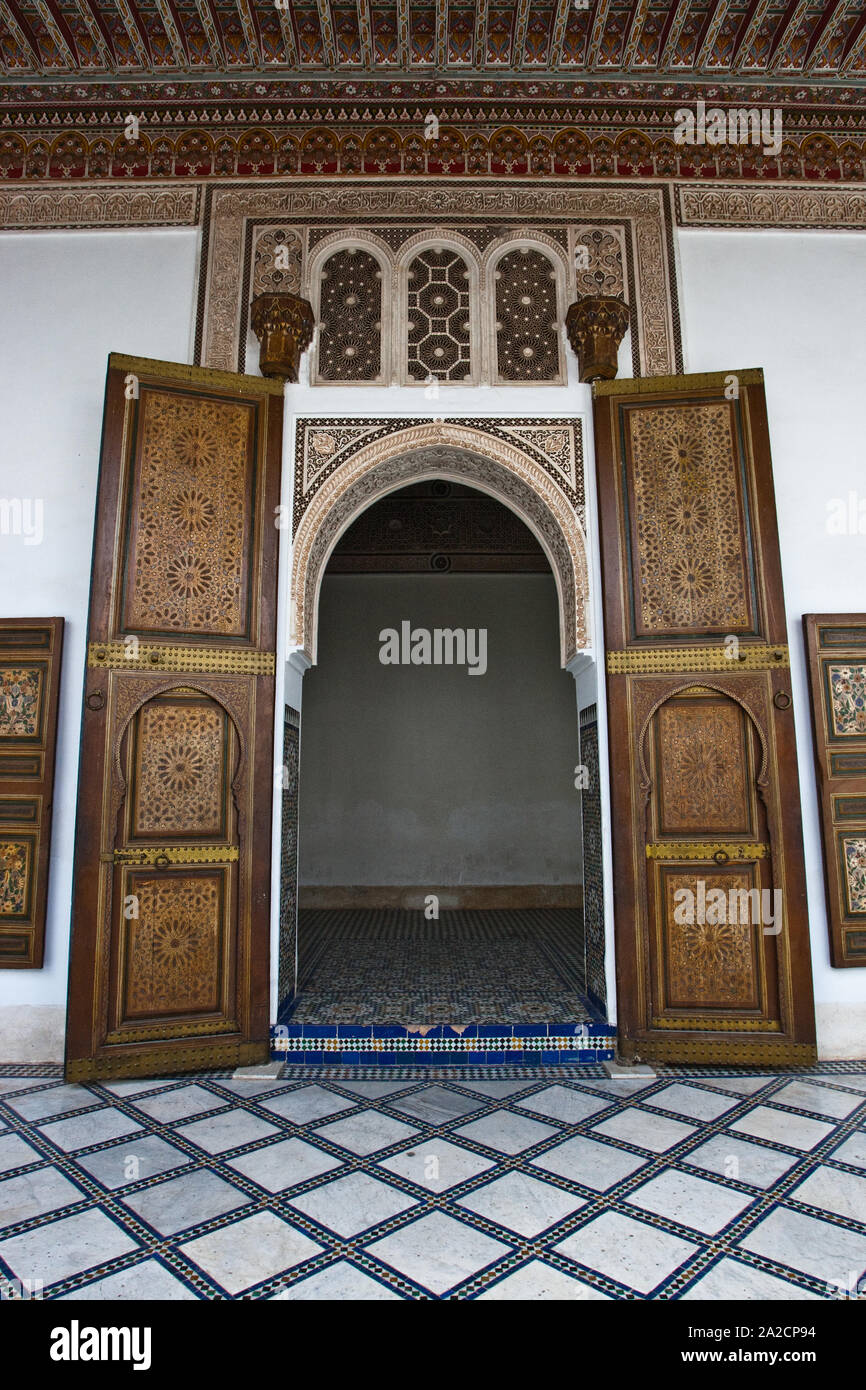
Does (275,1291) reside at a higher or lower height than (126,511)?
lower

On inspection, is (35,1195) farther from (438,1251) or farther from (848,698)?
(848,698)

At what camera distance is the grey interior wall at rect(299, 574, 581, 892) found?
16.5ft

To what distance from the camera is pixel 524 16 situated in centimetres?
258

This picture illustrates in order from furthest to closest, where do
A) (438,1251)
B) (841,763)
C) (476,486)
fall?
(476,486) < (841,763) < (438,1251)

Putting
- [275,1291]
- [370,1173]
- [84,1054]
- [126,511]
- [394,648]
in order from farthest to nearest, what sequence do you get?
[394,648], [126,511], [84,1054], [370,1173], [275,1291]

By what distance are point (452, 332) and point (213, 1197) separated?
2714 millimetres

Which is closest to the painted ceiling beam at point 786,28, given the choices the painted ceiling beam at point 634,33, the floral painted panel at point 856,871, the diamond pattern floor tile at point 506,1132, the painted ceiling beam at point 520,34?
the painted ceiling beam at point 634,33

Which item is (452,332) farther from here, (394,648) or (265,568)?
(394,648)

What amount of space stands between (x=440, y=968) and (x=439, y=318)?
8.50 feet

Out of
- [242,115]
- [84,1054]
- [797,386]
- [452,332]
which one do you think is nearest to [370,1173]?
[84,1054]

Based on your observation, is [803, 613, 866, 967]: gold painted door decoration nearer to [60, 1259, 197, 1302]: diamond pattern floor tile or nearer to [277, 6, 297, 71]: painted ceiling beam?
[60, 1259, 197, 1302]: diamond pattern floor tile

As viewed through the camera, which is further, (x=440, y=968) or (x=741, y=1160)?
(x=440, y=968)

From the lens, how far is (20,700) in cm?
254

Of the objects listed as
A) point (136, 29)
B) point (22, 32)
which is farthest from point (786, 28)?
point (22, 32)
